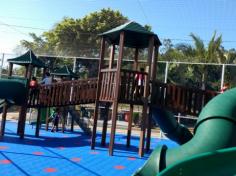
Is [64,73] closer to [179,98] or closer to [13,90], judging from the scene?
[13,90]

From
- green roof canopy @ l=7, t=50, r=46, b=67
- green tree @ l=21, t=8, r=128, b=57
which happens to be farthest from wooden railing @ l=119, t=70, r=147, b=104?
green tree @ l=21, t=8, r=128, b=57

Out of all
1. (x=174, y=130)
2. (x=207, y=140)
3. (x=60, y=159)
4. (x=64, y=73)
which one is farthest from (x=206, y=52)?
(x=207, y=140)

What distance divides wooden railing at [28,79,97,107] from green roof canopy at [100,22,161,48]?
1830 millimetres

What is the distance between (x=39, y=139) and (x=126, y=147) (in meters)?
3.56

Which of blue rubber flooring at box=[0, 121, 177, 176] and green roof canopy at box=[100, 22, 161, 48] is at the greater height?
green roof canopy at box=[100, 22, 161, 48]

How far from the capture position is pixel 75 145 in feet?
41.8

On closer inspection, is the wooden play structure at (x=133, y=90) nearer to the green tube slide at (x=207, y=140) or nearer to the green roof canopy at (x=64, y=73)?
the green roof canopy at (x=64, y=73)

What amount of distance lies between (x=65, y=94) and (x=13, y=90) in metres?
1.99

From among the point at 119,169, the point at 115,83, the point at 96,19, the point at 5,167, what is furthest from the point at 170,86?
the point at 96,19

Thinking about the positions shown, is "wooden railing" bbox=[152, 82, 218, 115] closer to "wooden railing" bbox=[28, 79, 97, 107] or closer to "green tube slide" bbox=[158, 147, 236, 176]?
"wooden railing" bbox=[28, 79, 97, 107]

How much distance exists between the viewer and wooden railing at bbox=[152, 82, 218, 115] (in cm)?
1178

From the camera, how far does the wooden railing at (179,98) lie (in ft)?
38.7

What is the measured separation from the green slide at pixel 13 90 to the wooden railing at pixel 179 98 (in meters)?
5.19

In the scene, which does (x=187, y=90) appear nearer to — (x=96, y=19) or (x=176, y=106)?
(x=176, y=106)
